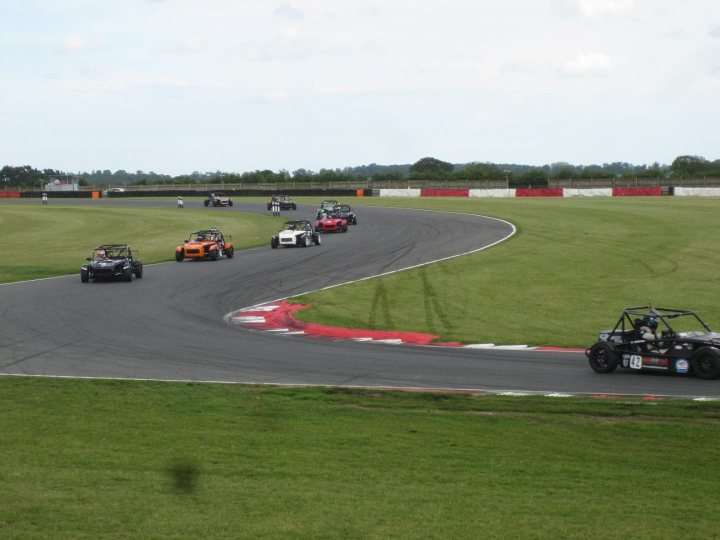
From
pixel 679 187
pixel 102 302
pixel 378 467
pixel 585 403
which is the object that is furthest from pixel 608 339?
pixel 679 187

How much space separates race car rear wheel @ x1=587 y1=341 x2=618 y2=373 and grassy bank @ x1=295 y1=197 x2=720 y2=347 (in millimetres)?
3727

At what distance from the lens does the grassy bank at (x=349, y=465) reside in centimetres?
923

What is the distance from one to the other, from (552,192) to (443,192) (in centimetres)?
1172

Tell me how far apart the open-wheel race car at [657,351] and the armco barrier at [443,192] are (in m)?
82.0

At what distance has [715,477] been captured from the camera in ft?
36.6

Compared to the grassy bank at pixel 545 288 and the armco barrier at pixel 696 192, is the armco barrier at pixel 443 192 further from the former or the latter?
the grassy bank at pixel 545 288

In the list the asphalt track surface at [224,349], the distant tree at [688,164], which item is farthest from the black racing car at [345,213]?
the distant tree at [688,164]

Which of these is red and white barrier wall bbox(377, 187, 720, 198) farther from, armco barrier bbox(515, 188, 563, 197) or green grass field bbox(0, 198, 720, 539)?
green grass field bbox(0, 198, 720, 539)

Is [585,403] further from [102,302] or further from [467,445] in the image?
[102,302]

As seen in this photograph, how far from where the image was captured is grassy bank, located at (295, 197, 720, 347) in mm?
25734

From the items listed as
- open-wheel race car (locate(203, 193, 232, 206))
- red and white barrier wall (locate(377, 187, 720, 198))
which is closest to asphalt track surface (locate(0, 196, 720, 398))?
open-wheel race car (locate(203, 193, 232, 206))

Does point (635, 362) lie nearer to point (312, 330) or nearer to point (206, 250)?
point (312, 330)

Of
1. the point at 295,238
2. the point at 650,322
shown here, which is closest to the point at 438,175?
the point at 295,238

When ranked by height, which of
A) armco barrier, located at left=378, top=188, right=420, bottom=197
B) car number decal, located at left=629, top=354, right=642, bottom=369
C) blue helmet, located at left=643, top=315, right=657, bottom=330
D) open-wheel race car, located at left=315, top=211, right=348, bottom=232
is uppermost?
armco barrier, located at left=378, top=188, right=420, bottom=197
